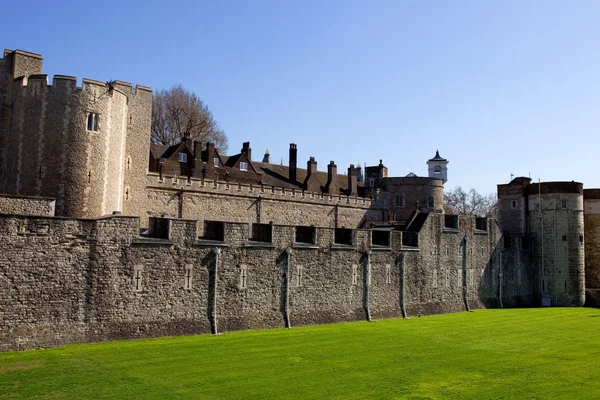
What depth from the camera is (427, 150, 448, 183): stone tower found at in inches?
2918

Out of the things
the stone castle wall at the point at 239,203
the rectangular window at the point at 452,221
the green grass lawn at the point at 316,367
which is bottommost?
the green grass lawn at the point at 316,367

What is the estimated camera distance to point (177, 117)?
167ft

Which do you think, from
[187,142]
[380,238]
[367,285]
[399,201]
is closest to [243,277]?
[367,285]

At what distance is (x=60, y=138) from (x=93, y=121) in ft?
4.89

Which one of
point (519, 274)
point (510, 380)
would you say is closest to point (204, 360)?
point (510, 380)

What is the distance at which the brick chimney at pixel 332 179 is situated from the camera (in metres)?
52.5

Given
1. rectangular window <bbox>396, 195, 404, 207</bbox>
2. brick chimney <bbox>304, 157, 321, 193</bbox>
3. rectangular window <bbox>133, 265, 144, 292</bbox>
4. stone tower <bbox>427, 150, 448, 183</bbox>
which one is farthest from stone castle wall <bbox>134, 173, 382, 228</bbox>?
stone tower <bbox>427, 150, 448, 183</bbox>

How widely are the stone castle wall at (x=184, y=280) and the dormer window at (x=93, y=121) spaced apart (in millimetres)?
6978

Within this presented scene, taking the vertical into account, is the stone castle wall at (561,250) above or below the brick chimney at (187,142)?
below

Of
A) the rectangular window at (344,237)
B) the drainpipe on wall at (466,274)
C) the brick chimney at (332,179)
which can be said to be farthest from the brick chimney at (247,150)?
the rectangular window at (344,237)

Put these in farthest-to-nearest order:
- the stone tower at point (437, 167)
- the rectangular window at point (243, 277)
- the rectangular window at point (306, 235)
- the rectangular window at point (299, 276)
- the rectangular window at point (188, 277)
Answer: the stone tower at point (437, 167), the rectangular window at point (306, 235), the rectangular window at point (299, 276), the rectangular window at point (243, 277), the rectangular window at point (188, 277)

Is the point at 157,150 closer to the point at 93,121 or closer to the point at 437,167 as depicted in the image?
the point at 93,121

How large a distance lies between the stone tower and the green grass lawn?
51.7 metres

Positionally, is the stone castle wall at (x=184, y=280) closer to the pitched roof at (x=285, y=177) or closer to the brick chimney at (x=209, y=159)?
the brick chimney at (x=209, y=159)
